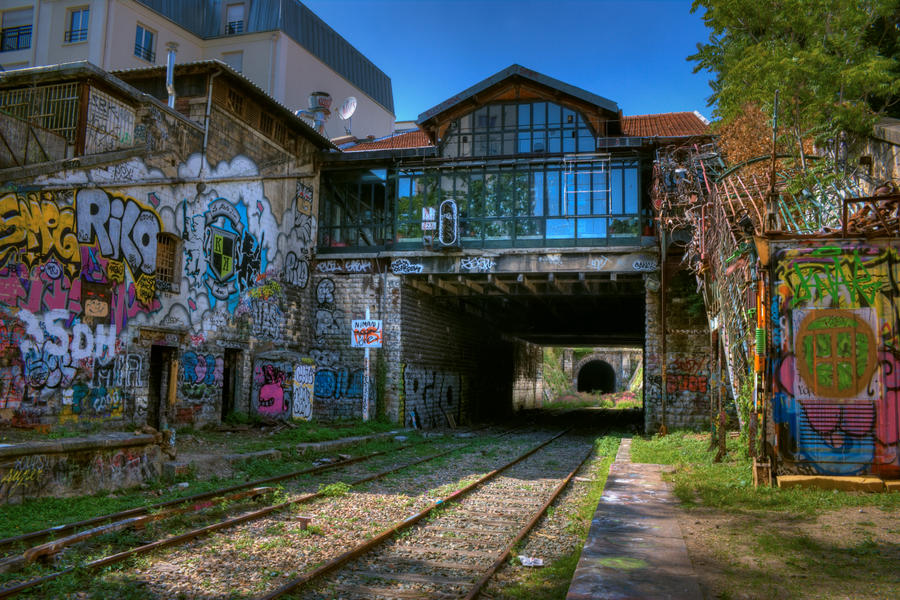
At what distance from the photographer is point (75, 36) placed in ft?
91.9

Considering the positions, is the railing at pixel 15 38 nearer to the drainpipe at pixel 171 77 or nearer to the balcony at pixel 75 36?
the balcony at pixel 75 36

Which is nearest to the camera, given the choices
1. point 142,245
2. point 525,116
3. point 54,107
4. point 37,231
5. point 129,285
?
point 37,231

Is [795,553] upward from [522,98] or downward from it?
downward

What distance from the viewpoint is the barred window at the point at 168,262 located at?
15.1m

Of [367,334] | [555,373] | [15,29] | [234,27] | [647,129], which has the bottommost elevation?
[555,373]

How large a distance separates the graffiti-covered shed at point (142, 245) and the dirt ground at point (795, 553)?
37.3 feet

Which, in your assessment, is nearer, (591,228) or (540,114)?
(591,228)

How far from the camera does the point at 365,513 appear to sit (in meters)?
8.49

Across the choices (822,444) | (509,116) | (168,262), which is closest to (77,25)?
(168,262)

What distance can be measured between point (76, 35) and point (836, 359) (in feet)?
102

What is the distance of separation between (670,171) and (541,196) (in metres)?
4.11

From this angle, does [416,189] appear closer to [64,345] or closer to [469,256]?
[469,256]

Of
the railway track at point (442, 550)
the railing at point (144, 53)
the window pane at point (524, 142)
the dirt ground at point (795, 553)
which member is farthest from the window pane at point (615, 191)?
the railing at point (144, 53)

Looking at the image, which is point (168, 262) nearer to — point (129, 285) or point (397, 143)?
point (129, 285)
